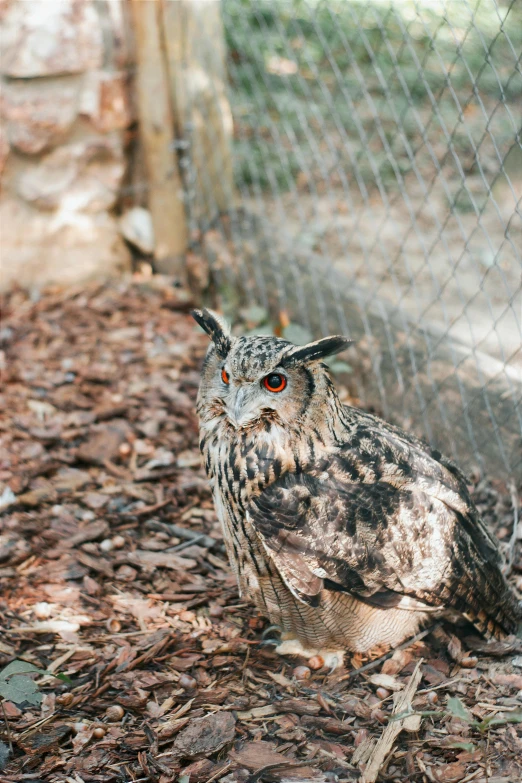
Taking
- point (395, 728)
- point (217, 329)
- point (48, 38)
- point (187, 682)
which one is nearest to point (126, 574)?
point (187, 682)

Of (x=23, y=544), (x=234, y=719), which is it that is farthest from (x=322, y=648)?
(x=23, y=544)

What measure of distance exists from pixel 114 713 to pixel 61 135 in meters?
3.71

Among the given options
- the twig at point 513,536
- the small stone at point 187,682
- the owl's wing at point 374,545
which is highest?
the owl's wing at point 374,545

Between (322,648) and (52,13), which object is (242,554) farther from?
(52,13)

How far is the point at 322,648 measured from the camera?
3057 millimetres

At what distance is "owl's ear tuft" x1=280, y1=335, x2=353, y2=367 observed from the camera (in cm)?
260

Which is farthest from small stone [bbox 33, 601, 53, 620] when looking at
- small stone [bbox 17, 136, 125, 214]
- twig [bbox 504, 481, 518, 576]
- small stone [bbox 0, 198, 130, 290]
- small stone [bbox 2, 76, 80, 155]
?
small stone [bbox 2, 76, 80, 155]

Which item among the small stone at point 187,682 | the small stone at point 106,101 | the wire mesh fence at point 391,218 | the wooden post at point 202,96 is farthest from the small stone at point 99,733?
the small stone at point 106,101

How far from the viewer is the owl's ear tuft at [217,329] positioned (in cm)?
279

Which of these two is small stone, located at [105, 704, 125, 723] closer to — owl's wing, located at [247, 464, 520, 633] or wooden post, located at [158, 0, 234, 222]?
owl's wing, located at [247, 464, 520, 633]

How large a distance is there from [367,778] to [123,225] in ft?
13.5

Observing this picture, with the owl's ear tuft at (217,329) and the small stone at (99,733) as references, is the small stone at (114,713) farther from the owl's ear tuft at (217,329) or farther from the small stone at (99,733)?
the owl's ear tuft at (217,329)

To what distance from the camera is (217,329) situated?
2.85 m

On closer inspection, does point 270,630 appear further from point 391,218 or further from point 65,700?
point 391,218
